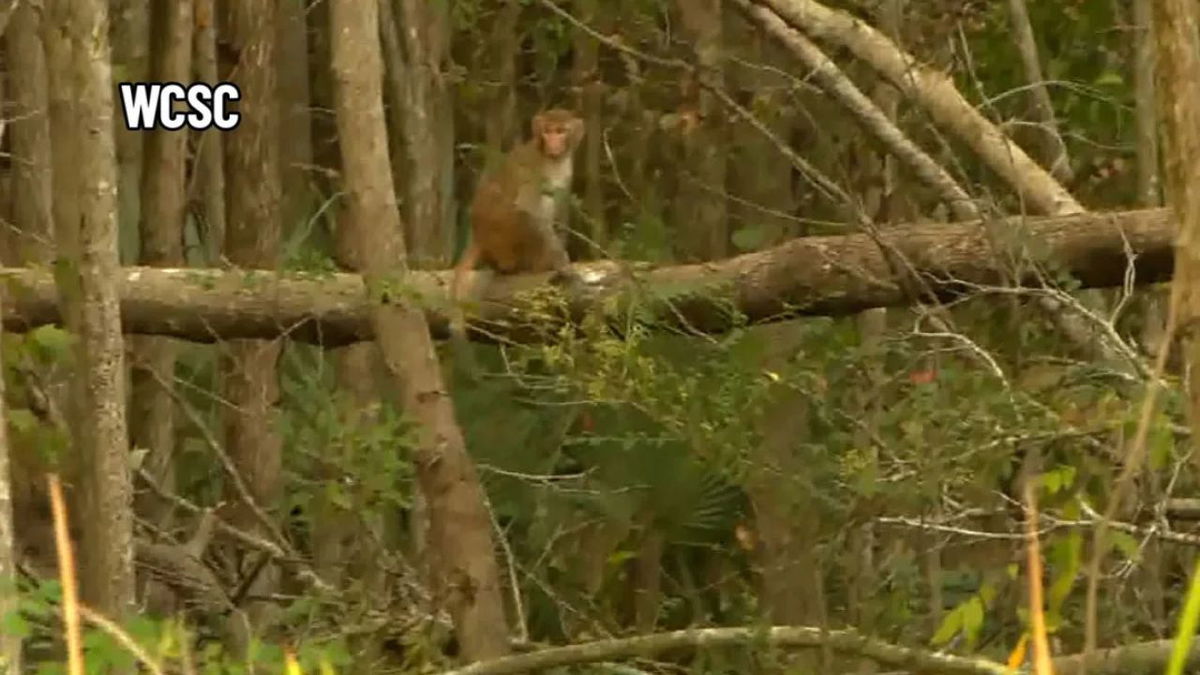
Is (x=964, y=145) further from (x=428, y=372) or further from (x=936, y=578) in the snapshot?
(x=428, y=372)

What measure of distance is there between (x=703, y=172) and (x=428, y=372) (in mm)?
3455

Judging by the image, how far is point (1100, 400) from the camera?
14.5 feet

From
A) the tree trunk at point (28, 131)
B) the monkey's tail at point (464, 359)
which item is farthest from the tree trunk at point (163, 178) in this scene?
the monkey's tail at point (464, 359)

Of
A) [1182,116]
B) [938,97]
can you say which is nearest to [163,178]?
[938,97]

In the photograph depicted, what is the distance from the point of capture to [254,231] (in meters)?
6.88

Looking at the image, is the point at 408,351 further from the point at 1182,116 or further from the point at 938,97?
the point at 1182,116

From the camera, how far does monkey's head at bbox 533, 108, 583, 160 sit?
7.06 meters

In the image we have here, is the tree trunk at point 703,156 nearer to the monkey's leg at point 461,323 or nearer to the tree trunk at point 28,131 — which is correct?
the monkey's leg at point 461,323

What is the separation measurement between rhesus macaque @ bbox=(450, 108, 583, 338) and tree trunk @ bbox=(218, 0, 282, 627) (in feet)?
2.48

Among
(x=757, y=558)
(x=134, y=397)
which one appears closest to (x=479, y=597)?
(x=757, y=558)

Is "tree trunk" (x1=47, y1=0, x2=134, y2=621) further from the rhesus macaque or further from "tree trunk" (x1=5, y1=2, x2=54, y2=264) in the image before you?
"tree trunk" (x1=5, y1=2, x2=54, y2=264)

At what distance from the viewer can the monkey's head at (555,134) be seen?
7.06 metres

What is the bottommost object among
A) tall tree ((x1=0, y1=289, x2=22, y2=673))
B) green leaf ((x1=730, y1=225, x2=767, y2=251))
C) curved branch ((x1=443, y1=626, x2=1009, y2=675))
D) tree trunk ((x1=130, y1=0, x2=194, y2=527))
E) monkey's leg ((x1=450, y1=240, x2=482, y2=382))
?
curved branch ((x1=443, y1=626, x2=1009, y2=675))

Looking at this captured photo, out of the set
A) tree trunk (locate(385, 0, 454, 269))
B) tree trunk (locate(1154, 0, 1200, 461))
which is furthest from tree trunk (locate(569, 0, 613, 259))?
tree trunk (locate(1154, 0, 1200, 461))
